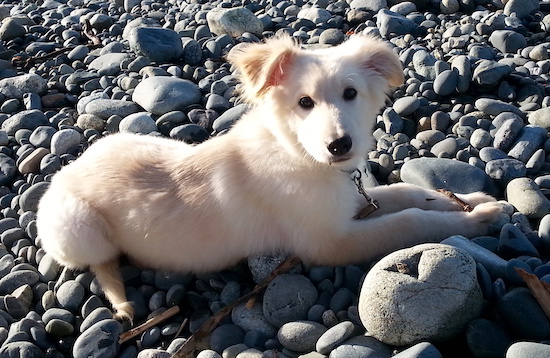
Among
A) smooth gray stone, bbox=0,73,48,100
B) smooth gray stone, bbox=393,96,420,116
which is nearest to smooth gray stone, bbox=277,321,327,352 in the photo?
smooth gray stone, bbox=393,96,420,116

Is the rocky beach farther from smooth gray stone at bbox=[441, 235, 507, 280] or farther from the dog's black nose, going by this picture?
the dog's black nose

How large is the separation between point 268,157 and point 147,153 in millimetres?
963

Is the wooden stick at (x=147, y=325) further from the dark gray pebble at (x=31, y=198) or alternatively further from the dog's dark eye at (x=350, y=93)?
the dark gray pebble at (x=31, y=198)

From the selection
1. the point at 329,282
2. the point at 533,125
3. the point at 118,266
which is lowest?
the point at 118,266

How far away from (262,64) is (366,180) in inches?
56.1

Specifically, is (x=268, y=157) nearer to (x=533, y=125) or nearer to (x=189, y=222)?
(x=189, y=222)

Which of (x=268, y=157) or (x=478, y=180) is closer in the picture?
(x=268, y=157)

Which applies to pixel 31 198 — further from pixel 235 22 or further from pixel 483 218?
pixel 235 22

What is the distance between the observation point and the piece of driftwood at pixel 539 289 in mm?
2641

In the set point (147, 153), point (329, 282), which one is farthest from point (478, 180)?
point (147, 153)

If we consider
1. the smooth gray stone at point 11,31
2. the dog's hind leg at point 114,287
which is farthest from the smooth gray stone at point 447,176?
the smooth gray stone at point 11,31

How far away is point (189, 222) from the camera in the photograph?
147 inches

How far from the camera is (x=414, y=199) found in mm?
4027

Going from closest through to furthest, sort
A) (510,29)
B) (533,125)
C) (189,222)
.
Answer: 1. (189,222)
2. (533,125)
3. (510,29)
